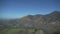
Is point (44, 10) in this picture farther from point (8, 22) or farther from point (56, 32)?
point (8, 22)

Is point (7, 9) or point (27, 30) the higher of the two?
point (7, 9)

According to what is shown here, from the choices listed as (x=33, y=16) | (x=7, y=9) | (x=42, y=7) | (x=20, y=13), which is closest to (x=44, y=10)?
(x=42, y=7)

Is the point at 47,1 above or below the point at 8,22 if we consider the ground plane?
above

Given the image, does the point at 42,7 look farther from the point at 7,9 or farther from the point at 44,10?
the point at 7,9

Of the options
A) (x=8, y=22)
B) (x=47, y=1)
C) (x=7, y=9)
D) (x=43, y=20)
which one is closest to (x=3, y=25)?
(x=8, y=22)

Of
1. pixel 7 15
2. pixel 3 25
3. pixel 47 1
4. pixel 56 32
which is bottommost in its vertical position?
pixel 56 32
